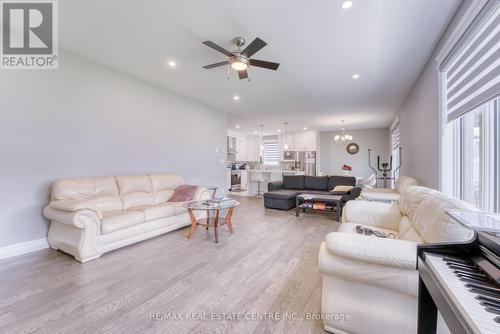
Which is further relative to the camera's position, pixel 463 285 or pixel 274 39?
pixel 274 39

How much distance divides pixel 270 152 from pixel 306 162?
6.40 feet

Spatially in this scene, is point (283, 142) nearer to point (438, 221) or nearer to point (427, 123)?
point (427, 123)

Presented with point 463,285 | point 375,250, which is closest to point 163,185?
point 375,250

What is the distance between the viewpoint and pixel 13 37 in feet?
Result: 8.96

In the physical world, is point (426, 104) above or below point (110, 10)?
below

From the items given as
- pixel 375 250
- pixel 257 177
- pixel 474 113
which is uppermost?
pixel 474 113

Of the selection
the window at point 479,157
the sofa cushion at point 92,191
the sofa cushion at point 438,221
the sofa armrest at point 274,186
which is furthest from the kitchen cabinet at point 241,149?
the sofa cushion at point 438,221

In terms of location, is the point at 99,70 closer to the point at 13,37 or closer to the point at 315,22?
the point at 13,37

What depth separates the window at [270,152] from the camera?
10.3m

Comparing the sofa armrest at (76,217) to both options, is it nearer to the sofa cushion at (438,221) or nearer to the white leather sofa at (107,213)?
the white leather sofa at (107,213)

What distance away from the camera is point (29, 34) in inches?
109

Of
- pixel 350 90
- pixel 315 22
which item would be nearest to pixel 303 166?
pixel 350 90

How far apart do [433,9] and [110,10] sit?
10.7 ft

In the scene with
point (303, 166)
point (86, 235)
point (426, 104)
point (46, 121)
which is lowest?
point (86, 235)
